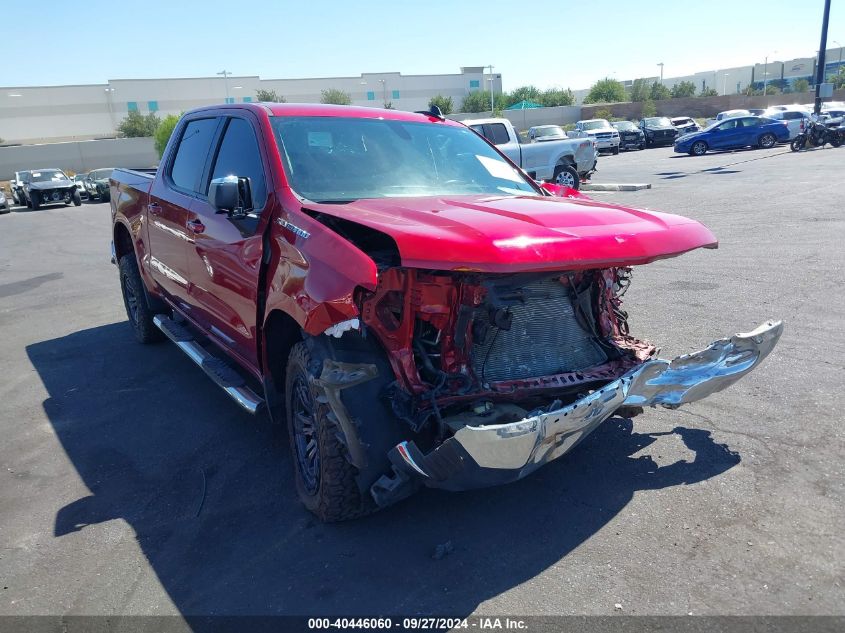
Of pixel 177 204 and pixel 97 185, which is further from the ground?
pixel 177 204

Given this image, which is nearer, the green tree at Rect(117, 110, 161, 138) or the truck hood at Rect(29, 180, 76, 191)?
the truck hood at Rect(29, 180, 76, 191)

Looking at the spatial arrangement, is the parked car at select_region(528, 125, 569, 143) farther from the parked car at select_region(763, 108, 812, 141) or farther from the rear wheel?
the parked car at select_region(763, 108, 812, 141)

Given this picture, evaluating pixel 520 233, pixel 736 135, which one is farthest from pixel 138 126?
pixel 520 233

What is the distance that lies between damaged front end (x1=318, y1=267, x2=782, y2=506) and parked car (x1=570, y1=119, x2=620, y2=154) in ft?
111

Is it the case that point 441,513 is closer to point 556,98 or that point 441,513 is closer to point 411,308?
point 411,308

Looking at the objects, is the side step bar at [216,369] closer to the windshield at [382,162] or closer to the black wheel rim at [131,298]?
the black wheel rim at [131,298]

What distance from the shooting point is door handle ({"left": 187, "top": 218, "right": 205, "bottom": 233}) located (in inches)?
180

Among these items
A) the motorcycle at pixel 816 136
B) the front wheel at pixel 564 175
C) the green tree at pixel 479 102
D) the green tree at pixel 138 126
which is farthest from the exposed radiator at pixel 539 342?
the green tree at pixel 479 102

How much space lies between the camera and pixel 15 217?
971 inches

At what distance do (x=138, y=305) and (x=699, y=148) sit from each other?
2821 cm

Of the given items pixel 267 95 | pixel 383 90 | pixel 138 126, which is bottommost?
pixel 138 126

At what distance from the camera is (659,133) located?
38.5m

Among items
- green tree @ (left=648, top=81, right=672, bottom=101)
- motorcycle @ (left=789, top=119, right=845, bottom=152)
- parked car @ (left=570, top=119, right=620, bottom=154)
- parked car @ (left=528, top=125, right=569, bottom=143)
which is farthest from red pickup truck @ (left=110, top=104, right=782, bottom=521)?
green tree @ (left=648, top=81, right=672, bottom=101)

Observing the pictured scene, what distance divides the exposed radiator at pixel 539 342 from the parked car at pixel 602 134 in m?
33.9
